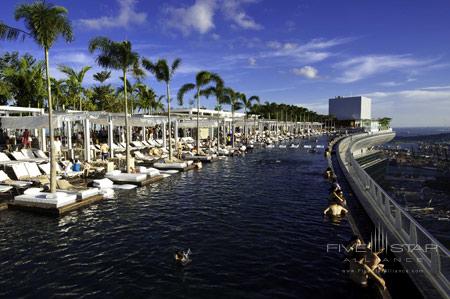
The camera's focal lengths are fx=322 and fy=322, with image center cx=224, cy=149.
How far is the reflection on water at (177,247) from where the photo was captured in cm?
721

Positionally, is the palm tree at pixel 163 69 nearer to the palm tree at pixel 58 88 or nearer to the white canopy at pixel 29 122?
the white canopy at pixel 29 122

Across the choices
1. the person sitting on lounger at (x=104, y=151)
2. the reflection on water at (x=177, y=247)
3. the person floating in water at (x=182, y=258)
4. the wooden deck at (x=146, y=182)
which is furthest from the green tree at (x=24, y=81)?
the person floating in water at (x=182, y=258)

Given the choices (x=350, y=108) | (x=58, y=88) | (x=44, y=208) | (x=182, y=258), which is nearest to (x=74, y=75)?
(x=58, y=88)

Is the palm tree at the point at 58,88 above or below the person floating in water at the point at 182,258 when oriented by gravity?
above

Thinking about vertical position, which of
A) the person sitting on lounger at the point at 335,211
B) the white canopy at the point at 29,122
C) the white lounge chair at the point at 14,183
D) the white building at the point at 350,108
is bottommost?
the person sitting on lounger at the point at 335,211

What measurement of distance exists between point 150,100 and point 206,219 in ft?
155

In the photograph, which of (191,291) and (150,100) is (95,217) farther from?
(150,100)

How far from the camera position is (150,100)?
56.6 m

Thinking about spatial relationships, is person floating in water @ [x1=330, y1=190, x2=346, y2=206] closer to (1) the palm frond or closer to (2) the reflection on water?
(2) the reflection on water

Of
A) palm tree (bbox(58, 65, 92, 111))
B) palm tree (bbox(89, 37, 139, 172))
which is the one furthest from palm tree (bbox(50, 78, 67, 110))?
palm tree (bbox(89, 37, 139, 172))

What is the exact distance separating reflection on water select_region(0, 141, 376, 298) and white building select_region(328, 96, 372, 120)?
16923 cm

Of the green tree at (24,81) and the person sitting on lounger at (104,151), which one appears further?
the green tree at (24,81)

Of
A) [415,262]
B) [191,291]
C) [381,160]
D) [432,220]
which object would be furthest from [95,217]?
[381,160]

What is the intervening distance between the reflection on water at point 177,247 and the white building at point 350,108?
169 m
